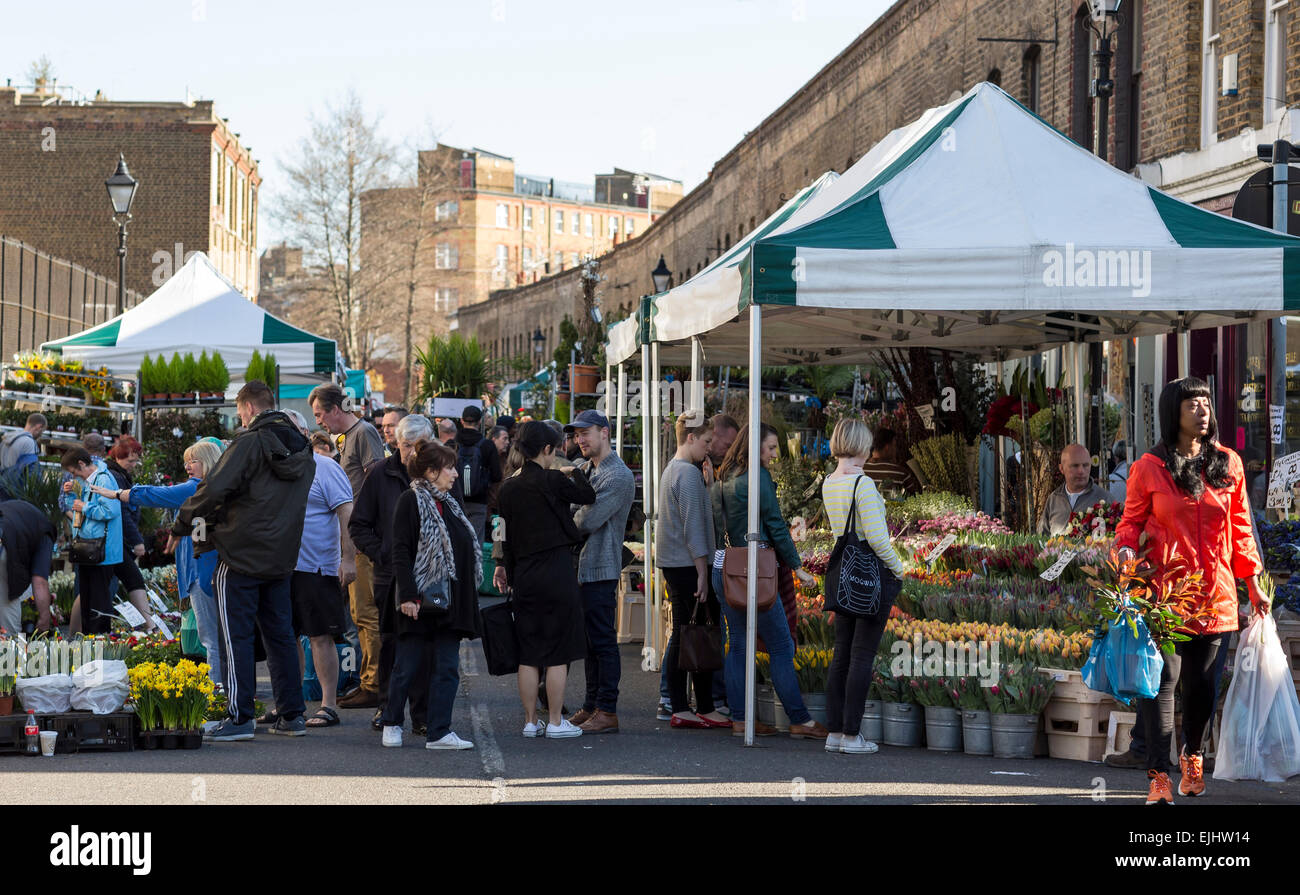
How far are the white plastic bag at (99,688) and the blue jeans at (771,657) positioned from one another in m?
3.43

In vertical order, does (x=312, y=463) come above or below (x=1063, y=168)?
below

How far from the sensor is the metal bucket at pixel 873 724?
365 inches

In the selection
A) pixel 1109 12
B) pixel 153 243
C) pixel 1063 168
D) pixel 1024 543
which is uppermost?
pixel 153 243

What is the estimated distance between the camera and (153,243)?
57031 mm

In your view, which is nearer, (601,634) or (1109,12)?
(601,634)

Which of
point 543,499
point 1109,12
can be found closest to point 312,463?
point 543,499

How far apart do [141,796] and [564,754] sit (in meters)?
2.38

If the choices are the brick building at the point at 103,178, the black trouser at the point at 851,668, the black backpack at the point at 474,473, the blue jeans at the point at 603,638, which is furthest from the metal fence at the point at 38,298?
the black trouser at the point at 851,668


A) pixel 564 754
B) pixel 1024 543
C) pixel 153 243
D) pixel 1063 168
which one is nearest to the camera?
pixel 564 754

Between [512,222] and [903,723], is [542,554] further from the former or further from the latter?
[512,222]

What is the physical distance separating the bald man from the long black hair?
192 inches

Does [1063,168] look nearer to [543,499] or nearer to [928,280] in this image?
[928,280]

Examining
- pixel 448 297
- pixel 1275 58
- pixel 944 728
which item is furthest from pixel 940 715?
pixel 448 297

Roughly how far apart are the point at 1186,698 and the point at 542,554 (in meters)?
3.62
